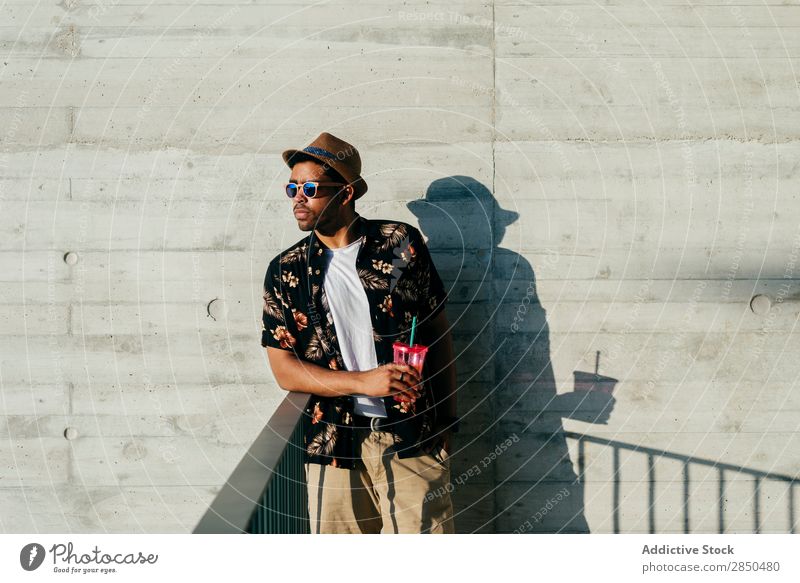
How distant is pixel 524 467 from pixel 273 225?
6.68ft

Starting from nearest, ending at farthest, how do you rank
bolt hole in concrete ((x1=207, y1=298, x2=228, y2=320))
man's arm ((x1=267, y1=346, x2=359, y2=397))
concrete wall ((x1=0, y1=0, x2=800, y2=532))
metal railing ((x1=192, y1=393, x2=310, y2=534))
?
metal railing ((x1=192, y1=393, x2=310, y2=534)) < man's arm ((x1=267, y1=346, x2=359, y2=397)) < concrete wall ((x1=0, y1=0, x2=800, y2=532)) < bolt hole in concrete ((x1=207, y1=298, x2=228, y2=320))

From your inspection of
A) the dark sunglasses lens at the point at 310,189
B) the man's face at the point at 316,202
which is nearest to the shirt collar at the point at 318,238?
the man's face at the point at 316,202

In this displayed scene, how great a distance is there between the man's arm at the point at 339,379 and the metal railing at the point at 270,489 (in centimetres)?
9

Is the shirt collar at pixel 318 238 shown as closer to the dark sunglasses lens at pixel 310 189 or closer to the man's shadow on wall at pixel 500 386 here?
the dark sunglasses lens at pixel 310 189

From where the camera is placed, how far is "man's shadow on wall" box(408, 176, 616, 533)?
15.6 ft

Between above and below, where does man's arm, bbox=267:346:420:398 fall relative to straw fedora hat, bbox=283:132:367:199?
below

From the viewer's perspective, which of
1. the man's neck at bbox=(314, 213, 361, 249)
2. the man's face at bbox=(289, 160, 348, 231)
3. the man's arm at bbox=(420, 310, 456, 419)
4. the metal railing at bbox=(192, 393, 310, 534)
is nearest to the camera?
the metal railing at bbox=(192, 393, 310, 534)

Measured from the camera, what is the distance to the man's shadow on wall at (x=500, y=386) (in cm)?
476

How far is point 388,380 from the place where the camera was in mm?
3805

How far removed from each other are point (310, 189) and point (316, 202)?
0.23 feet

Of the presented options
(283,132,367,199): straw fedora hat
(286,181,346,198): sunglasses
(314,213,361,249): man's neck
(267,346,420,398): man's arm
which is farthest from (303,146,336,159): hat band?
(267,346,420,398): man's arm

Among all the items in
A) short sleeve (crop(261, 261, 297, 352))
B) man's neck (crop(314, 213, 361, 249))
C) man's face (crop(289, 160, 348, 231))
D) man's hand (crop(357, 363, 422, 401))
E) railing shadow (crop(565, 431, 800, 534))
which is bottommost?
railing shadow (crop(565, 431, 800, 534))

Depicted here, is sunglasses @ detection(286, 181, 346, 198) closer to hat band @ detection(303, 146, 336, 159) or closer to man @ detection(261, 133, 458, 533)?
man @ detection(261, 133, 458, 533)

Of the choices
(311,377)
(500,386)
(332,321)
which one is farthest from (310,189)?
(500,386)
